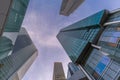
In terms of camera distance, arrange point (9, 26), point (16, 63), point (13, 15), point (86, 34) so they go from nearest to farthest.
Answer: point (13, 15)
point (9, 26)
point (86, 34)
point (16, 63)

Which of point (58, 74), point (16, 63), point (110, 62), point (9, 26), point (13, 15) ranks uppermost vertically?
point (13, 15)

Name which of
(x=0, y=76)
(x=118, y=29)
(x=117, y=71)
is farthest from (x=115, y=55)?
(x=0, y=76)

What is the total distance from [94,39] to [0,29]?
39.2 metres

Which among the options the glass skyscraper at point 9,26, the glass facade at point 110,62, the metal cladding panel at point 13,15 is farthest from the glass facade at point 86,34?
the metal cladding panel at point 13,15

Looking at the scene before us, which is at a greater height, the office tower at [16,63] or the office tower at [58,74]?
the office tower at [16,63]

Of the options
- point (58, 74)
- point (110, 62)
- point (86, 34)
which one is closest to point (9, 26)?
point (110, 62)

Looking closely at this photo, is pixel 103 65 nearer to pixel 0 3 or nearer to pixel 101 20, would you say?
pixel 101 20

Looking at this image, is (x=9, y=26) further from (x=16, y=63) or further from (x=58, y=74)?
(x=58, y=74)

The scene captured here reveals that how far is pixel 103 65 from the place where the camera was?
3666 centimetres

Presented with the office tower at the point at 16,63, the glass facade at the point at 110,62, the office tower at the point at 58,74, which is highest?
the glass facade at the point at 110,62

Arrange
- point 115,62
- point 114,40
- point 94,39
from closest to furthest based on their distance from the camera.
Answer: point 115,62, point 114,40, point 94,39

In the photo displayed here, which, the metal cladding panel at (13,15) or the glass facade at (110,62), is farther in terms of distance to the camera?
the glass facade at (110,62)

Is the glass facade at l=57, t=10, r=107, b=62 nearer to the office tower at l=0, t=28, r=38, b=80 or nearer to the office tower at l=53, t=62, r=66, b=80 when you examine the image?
the office tower at l=0, t=28, r=38, b=80

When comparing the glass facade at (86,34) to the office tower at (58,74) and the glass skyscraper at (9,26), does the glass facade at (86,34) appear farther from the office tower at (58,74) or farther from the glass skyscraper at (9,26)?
the office tower at (58,74)
